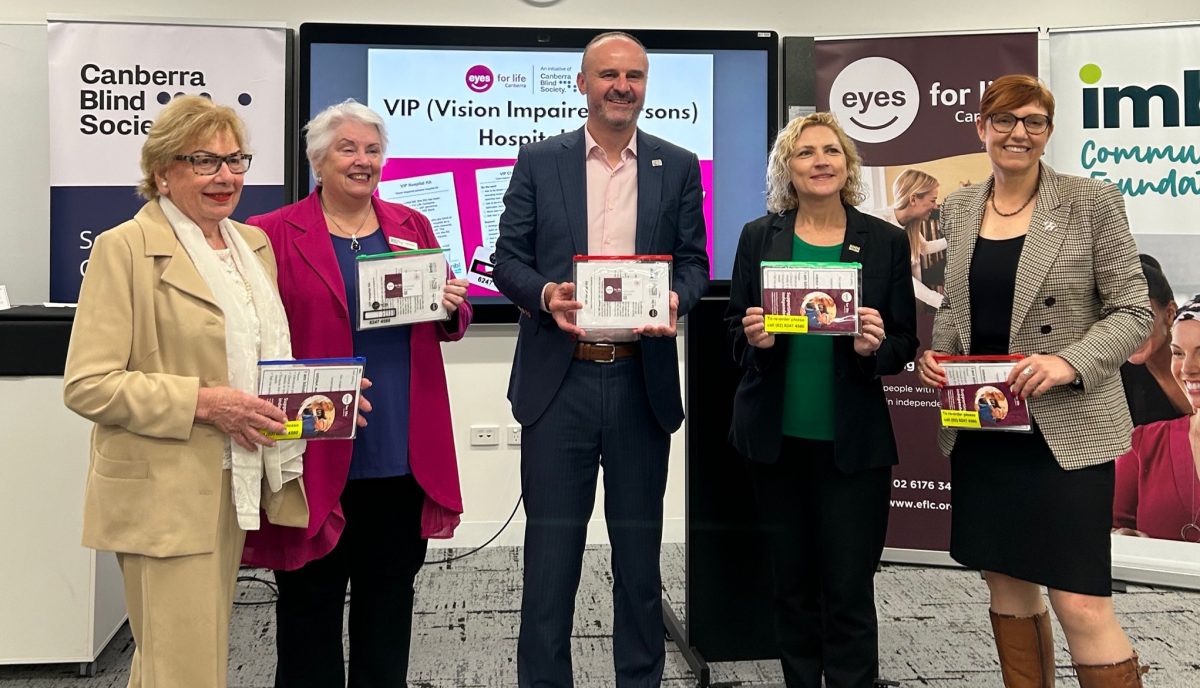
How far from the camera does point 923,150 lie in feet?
13.8

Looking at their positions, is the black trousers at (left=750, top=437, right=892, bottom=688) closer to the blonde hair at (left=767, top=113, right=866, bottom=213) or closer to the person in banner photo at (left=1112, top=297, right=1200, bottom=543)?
the blonde hair at (left=767, top=113, right=866, bottom=213)

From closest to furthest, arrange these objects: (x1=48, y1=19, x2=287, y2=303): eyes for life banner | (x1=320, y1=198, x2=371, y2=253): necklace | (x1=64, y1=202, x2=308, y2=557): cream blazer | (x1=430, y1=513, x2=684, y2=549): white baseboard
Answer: (x1=64, y1=202, x2=308, y2=557): cream blazer, (x1=320, y1=198, x2=371, y2=253): necklace, (x1=48, y1=19, x2=287, y2=303): eyes for life banner, (x1=430, y1=513, x2=684, y2=549): white baseboard

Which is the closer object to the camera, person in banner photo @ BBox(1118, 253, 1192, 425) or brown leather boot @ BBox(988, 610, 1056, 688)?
brown leather boot @ BBox(988, 610, 1056, 688)

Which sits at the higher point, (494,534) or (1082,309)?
(1082,309)

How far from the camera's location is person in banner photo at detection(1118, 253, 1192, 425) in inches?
155

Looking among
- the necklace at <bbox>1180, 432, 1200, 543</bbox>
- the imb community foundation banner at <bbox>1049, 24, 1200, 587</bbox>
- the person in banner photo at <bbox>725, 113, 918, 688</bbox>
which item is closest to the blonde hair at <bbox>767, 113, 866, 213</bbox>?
Result: the person in banner photo at <bbox>725, 113, 918, 688</bbox>

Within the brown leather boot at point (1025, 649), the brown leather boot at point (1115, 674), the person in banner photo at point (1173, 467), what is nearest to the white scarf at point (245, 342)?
the brown leather boot at point (1025, 649)

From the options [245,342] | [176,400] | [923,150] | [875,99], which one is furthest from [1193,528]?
[176,400]

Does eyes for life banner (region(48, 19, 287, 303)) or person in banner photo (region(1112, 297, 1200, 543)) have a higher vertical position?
eyes for life banner (region(48, 19, 287, 303))

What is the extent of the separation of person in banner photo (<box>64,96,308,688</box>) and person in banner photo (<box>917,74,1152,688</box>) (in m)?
1.58

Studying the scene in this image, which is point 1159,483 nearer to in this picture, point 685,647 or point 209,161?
point 685,647

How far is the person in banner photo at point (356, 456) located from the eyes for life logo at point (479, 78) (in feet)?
7.28

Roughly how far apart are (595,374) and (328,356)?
25.8 inches

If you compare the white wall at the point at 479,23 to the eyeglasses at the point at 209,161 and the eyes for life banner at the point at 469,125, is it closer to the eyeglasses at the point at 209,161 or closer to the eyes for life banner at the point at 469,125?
the eyes for life banner at the point at 469,125
